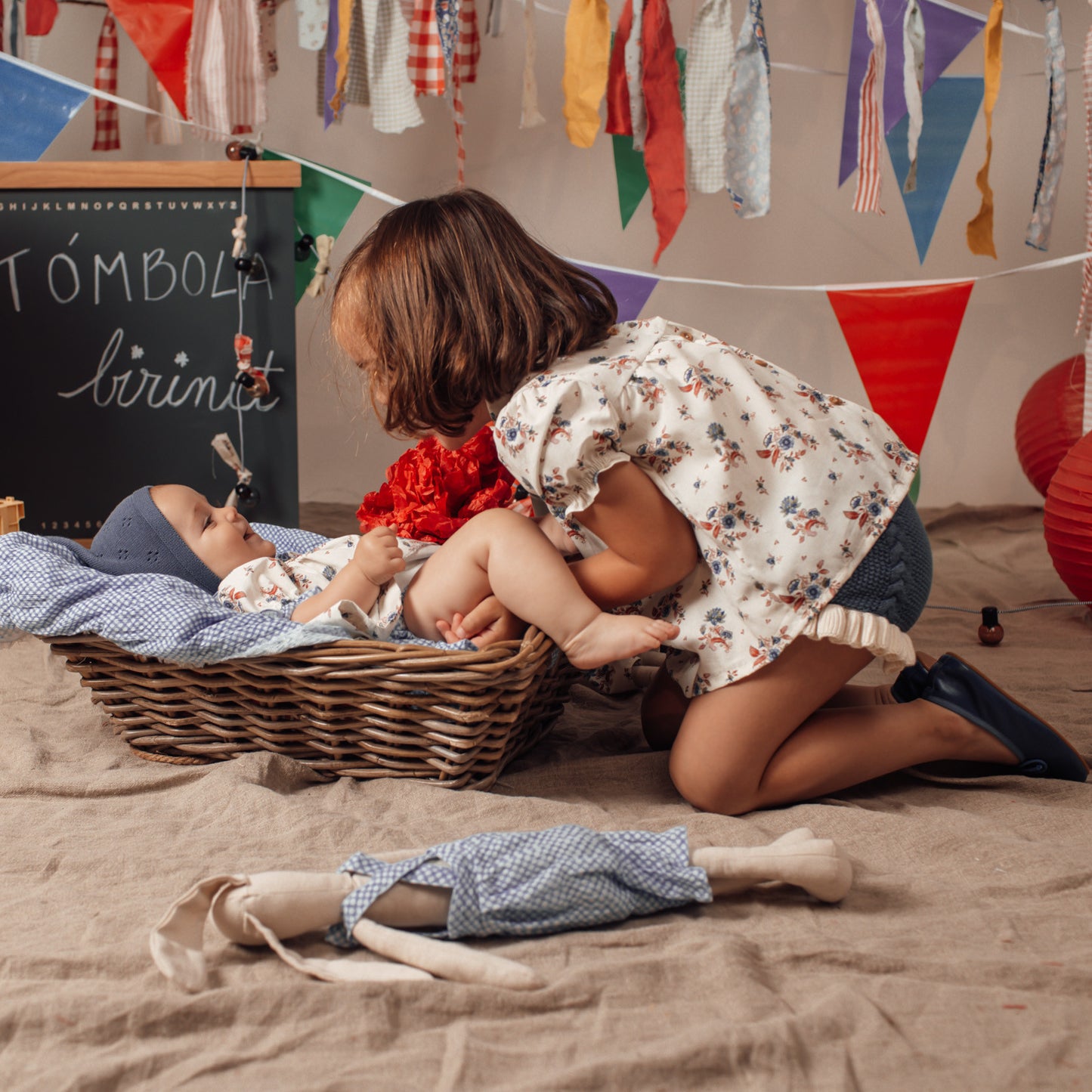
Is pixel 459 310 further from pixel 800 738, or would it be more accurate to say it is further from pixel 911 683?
pixel 911 683

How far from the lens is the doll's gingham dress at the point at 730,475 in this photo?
43.6 inches

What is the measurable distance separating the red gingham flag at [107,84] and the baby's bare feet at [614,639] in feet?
7.67

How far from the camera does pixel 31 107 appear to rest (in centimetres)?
219

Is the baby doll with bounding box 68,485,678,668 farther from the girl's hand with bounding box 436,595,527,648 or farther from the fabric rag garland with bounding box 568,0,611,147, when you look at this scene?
the fabric rag garland with bounding box 568,0,611,147

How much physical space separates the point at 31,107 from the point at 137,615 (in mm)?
1529

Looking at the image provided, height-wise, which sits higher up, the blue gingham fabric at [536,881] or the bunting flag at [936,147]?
the bunting flag at [936,147]

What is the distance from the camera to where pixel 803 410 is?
3.91ft

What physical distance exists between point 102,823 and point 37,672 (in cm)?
68

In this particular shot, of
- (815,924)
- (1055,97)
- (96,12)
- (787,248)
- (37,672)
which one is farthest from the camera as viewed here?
(787,248)

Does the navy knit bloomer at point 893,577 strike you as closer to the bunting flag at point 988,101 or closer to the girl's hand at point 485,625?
the girl's hand at point 485,625

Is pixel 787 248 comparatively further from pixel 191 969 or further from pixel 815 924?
pixel 191 969

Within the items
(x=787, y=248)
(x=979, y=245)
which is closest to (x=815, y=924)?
(x=979, y=245)

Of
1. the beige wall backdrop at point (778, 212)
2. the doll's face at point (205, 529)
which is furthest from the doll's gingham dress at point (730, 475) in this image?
the beige wall backdrop at point (778, 212)

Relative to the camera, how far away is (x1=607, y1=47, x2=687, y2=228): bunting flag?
2.33 metres
